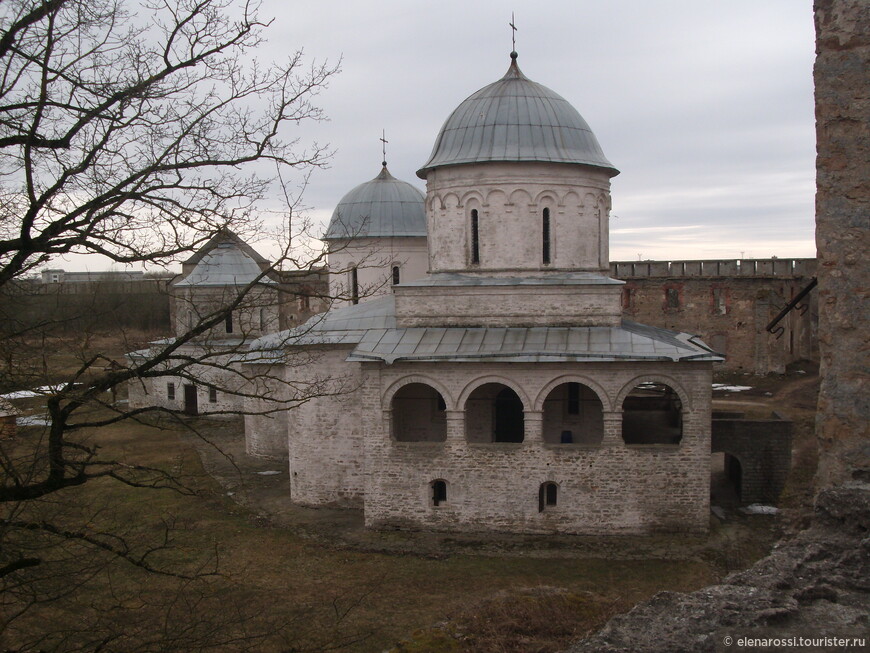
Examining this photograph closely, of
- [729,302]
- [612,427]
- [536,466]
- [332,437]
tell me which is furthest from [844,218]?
[729,302]

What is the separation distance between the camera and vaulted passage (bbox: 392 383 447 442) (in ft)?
52.7

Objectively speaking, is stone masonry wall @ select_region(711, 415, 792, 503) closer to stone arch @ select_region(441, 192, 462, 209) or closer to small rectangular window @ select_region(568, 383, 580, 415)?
small rectangular window @ select_region(568, 383, 580, 415)

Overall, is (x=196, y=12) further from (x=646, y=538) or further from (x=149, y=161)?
(x=646, y=538)

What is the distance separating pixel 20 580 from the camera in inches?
236

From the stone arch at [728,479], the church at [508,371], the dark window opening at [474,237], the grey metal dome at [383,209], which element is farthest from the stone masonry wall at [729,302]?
the dark window opening at [474,237]

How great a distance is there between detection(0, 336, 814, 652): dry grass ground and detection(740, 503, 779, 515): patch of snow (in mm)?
336

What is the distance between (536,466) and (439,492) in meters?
1.90

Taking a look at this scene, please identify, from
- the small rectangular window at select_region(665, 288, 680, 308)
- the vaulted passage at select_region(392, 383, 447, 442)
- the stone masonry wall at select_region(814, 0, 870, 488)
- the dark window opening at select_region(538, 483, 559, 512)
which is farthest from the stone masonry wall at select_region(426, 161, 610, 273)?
the small rectangular window at select_region(665, 288, 680, 308)

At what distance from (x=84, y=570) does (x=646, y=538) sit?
Answer: 33.3 ft

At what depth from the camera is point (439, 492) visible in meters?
14.4

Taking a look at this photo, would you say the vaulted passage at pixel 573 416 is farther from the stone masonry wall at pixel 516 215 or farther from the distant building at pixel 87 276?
the distant building at pixel 87 276

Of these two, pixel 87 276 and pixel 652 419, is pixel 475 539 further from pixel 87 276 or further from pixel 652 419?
pixel 87 276

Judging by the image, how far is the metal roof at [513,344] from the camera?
13703 mm

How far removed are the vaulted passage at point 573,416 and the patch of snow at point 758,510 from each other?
3065mm
